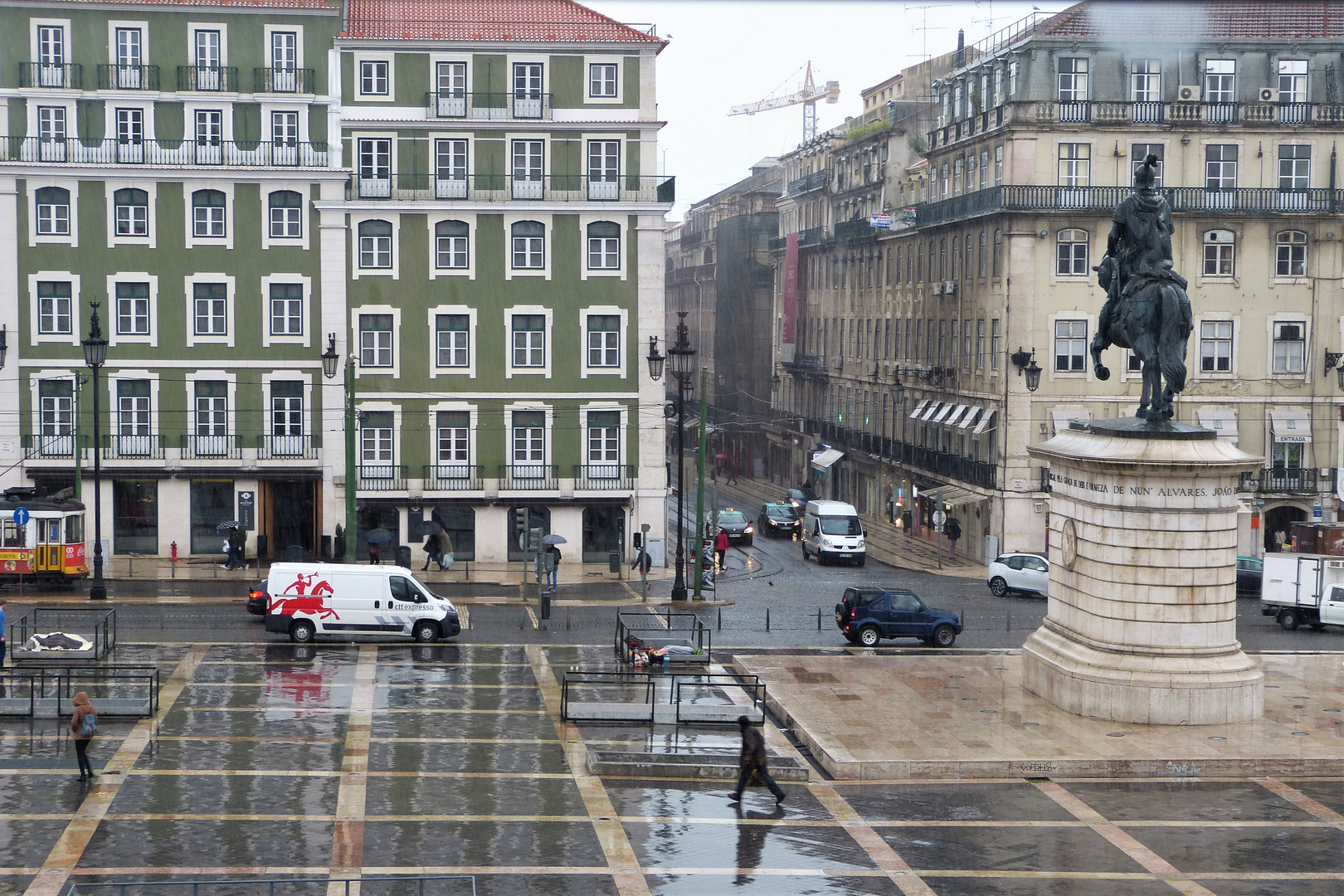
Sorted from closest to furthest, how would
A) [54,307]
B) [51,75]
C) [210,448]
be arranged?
[51,75], [54,307], [210,448]

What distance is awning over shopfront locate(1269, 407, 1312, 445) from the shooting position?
6475 cm

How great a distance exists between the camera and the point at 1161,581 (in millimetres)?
30922

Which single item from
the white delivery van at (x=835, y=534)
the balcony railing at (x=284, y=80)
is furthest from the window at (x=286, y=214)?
the white delivery van at (x=835, y=534)

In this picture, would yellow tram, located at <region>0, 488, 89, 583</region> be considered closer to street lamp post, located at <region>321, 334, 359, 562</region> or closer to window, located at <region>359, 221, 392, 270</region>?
street lamp post, located at <region>321, 334, 359, 562</region>

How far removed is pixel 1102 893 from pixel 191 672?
68.7 ft

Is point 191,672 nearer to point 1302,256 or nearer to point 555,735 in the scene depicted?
point 555,735

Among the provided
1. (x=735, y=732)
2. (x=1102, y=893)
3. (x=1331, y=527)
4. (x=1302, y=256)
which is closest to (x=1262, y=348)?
(x=1302, y=256)

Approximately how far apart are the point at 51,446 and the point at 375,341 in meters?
11.2

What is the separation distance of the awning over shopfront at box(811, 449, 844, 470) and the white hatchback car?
3115 centimetres

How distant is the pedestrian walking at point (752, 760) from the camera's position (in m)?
25.8

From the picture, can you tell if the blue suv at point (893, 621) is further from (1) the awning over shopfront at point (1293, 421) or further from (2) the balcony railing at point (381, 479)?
(1) the awning over shopfront at point (1293, 421)

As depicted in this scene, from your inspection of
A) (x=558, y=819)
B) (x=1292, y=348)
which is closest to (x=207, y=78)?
(x=558, y=819)

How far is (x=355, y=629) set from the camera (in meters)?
40.9

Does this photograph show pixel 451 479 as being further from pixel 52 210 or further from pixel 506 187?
pixel 52 210
